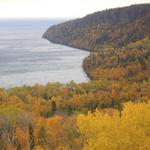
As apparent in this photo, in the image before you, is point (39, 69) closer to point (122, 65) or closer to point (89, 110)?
point (122, 65)

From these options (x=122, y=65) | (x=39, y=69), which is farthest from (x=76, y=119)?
(x=122, y=65)

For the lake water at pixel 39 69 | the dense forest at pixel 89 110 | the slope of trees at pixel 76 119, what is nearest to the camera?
the slope of trees at pixel 76 119

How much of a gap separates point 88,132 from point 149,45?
136892mm

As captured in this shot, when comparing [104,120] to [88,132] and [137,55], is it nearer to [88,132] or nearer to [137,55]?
[88,132]

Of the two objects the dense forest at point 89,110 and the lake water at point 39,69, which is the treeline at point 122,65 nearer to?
the dense forest at point 89,110

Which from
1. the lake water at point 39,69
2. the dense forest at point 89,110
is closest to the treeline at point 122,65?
the dense forest at point 89,110

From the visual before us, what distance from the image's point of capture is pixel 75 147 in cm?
4144

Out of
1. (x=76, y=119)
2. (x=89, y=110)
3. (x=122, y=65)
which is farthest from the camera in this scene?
(x=122, y=65)

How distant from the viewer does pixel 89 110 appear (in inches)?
3179

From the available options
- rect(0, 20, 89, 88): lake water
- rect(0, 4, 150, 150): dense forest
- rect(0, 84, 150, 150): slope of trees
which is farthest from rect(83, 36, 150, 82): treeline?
rect(0, 84, 150, 150): slope of trees

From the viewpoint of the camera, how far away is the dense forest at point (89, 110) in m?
32.2

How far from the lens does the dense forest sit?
32.2 m

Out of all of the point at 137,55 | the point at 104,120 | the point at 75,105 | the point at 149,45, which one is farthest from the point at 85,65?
the point at 104,120

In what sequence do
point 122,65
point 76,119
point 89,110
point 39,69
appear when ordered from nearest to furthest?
point 76,119 → point 89,110 → point 39,69 → point 122,65
